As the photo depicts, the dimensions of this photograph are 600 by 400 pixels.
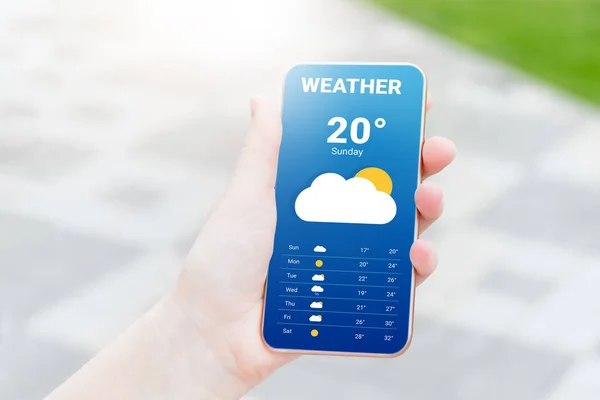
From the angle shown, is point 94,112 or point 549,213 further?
point 94,112

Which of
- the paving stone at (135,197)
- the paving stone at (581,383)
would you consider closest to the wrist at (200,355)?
the paving stone at (581,383)

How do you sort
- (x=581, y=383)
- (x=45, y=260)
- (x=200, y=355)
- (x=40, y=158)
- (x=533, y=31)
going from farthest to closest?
(x=533, y=31), (x=40, y=158), (x=45, y=260), (x=581, y=383), (x=200, y=355)

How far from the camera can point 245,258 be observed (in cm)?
90

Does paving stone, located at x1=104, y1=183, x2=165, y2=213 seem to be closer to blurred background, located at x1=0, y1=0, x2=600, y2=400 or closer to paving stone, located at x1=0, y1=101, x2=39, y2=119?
blurred background, located at x1=0, y1=0, x2=600, y2=400

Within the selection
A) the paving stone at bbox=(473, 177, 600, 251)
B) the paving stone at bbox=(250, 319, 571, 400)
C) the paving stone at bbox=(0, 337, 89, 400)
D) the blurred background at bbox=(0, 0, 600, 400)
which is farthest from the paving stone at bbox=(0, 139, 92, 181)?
the paving stone at bbox=(473, 177, 600, 251)

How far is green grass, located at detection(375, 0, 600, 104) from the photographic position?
244cm

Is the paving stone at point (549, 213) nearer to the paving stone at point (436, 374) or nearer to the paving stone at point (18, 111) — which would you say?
the paving stone at point (436, 374)

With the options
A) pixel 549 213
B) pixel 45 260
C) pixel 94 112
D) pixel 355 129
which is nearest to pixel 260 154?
pixel 355 129

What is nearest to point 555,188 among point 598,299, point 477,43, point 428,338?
point 598,299

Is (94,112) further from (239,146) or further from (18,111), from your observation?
(239,146)

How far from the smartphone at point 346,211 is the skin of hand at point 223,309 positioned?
2 centimetres

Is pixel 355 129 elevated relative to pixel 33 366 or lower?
elevated

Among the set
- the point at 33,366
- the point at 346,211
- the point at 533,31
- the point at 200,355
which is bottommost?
the point at 33,366

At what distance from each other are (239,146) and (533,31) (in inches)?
43.3
